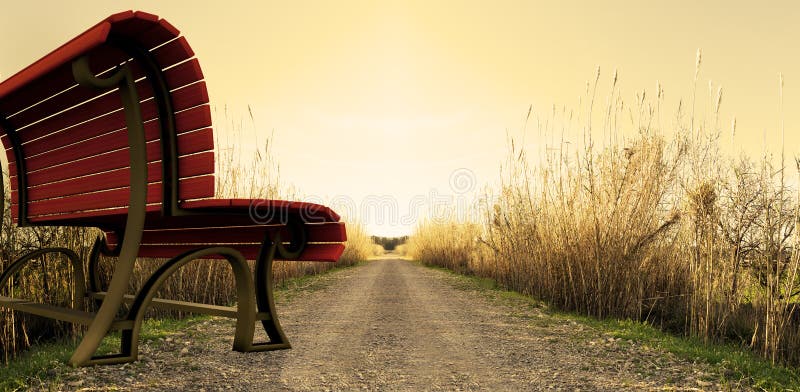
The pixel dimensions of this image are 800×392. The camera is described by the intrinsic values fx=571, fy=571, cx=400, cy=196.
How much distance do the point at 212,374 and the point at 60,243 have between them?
2.75m

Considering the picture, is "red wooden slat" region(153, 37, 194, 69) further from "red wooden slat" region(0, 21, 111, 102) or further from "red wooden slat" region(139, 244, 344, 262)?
"red wooden slat" region(139, 244, 344, 262)

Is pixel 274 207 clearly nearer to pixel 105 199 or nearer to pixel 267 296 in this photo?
pixel 267 296

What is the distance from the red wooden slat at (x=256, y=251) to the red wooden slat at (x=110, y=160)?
0.76 m

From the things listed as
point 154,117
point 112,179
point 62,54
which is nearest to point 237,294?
point 112,179

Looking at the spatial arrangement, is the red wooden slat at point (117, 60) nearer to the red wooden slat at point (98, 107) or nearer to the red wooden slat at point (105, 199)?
the red wooden slat at point (98, 107)

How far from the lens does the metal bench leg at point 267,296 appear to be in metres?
3.21

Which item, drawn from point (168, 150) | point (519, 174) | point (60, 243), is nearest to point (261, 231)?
point (168, 150)

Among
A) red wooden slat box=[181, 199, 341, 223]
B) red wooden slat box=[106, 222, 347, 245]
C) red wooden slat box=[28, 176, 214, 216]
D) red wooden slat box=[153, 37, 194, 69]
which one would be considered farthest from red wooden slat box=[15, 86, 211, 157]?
red wooden slat box=[106, 222, 347, 245]

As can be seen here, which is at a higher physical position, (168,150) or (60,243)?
(168,150)

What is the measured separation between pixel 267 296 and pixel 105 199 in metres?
1.01

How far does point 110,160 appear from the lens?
9.62 feet

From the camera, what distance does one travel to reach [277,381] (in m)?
3.46

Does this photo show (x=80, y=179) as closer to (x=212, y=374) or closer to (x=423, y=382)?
(x=212, y=374)

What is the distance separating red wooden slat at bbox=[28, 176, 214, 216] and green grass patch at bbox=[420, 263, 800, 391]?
337 cm
